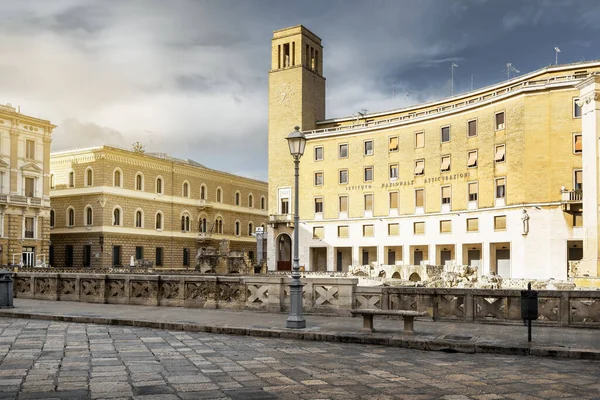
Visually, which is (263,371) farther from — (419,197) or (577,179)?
(419,197)

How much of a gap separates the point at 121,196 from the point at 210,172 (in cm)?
1355

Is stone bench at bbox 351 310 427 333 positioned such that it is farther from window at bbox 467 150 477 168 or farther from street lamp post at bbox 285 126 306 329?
window at bbox 467 150 477 168

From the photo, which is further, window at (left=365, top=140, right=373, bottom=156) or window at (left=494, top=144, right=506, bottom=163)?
window at (left=365, top=140, right=373, bottom=156)

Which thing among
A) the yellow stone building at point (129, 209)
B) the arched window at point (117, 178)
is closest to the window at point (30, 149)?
the yellow stone building at point (129, 209)

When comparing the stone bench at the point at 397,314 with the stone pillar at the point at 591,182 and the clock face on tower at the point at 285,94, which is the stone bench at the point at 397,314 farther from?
the clock face on tower at the point at 285,94

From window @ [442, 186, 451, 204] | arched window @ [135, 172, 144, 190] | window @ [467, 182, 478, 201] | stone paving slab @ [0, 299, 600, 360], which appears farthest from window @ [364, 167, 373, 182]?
stone paving slab @ [0, 299, 600, 360]

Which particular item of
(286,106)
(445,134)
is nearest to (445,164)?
(445,134)

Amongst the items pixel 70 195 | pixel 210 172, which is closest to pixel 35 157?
pixel 70 195

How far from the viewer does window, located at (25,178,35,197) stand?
51.9m

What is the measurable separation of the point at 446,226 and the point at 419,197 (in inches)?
154

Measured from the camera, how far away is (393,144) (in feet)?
187

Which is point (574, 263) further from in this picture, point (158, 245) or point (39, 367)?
point (158, 245)

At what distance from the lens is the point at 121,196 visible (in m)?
56.7

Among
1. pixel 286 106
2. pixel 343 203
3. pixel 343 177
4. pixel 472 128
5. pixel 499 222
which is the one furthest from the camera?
pixel 286 106
